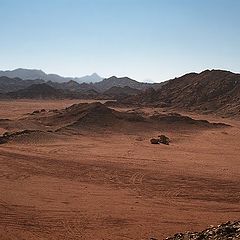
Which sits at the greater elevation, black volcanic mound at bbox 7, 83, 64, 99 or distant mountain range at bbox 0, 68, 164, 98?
distant mountain range at bbox 0, 68, 164, 98

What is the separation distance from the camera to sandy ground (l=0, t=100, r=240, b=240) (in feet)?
33.3

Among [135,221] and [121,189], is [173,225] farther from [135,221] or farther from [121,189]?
[121,189]

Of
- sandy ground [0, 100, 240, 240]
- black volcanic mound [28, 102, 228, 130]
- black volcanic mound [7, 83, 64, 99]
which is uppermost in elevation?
black volcanic mound [7, 83, 64, 99]

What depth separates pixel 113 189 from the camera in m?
13.5

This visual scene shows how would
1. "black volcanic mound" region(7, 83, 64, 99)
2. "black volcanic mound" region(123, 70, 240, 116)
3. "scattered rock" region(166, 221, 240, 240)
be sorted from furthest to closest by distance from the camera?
1. "black volcanic mound" region(7, 83, 64, 99)
2. "black volcanic mound" region(123, 70, 240, 116)
3. "scattered rock" region(166, 221, 240, 240)

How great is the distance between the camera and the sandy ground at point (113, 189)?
1016 cm

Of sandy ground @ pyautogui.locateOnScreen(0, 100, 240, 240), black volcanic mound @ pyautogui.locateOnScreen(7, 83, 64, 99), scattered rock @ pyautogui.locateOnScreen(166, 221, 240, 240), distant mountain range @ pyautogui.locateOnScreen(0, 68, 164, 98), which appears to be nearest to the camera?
scattered rock @ pyautogui.locateOnScreen(166, 221, 240, 240)

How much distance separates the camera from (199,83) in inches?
2115

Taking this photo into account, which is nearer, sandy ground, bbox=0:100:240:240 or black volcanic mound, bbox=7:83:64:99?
sandy ground, bbox=0:100:240:240

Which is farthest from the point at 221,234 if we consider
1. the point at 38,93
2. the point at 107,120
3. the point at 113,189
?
the point at 38,93

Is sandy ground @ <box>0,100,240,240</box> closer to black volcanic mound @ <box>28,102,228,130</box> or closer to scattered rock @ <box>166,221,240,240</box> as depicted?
scattered rock @ <box>166,221,240,240</box>

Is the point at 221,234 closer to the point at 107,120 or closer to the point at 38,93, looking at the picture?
the point at 107,120

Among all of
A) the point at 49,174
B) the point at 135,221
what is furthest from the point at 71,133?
the point at 135,221

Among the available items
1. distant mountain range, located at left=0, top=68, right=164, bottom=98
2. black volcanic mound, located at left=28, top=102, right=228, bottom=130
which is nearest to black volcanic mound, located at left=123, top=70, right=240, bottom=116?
black volcanic mound, located at left=28, top=102, right=228, bottom=130
